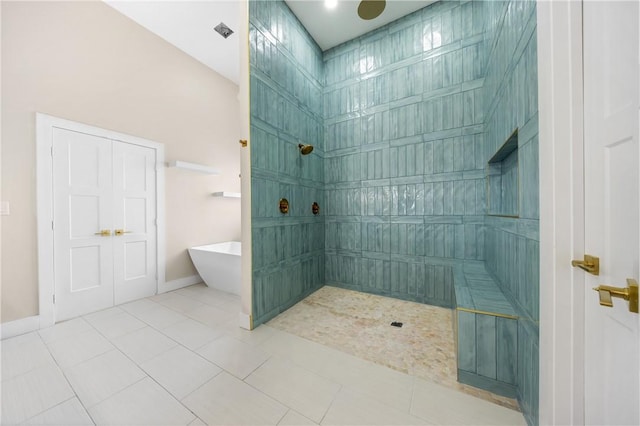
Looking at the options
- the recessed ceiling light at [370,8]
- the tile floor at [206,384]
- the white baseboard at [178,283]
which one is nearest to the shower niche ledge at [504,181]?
the tile floor at [206,384]

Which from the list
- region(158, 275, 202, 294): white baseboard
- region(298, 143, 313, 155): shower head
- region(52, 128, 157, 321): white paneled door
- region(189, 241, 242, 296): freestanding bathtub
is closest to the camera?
region(52, 128, 157, 321): white paneled door

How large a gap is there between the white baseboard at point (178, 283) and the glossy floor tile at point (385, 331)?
1.94 metres

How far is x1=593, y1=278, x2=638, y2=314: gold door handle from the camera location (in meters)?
0.61

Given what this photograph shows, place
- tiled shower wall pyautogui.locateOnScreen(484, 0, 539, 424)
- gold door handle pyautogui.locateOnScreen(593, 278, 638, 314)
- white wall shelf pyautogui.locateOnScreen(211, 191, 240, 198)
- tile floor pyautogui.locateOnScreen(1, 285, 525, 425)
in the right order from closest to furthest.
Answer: gold door handle pyautogui.locateOnScreen(593, 278, 638, 314) → tiled shower wall pyautogui.locateOnScreen(484, 0, 539, 424) → tile floor pyautogui.locateOnScreen(1, 285, 525, 425) → white wall shelf pyautogui.locateOnScreen(211, 191, 240, 198)

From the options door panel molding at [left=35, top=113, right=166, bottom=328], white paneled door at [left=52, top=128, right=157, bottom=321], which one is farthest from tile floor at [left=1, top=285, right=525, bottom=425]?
white paneled door at [left=52, top=128, right=157, bottom=321]

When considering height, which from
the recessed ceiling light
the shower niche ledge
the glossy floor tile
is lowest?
the glossy floor tile

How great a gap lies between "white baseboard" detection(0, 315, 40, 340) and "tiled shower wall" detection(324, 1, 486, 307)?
10.5 ft

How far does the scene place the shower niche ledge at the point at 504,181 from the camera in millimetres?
1665

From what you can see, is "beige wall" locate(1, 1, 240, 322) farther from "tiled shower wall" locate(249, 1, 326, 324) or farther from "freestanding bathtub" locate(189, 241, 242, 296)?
"tiled shower wall" locate(249, 1, 326, 324)

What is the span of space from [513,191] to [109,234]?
4344 mm

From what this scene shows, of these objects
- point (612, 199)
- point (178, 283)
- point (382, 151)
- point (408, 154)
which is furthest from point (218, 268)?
point (612, 199)

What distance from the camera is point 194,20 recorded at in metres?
2.87

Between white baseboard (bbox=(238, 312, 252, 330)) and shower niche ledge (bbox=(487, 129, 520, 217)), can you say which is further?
white baseboard (bbox=(238, 312, 252, 330))

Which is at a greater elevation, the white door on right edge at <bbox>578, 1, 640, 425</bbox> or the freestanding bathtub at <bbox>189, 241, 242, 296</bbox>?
the white door on right edge at <bbox>578, 1, 640, 425</bbox>
